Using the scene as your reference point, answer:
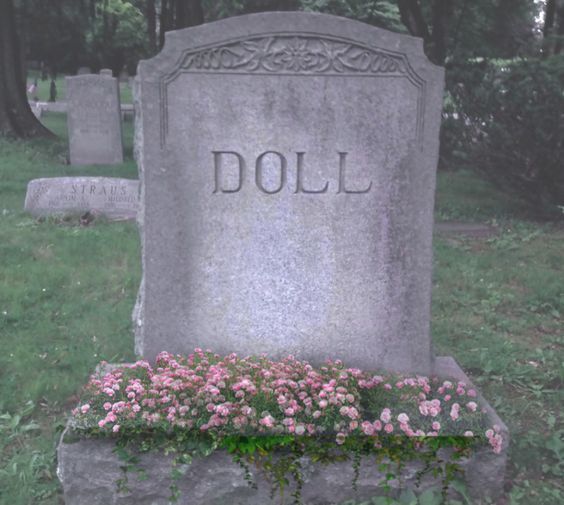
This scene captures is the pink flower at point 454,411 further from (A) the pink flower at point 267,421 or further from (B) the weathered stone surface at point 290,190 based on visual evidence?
(A) the pink flower at point 267,421

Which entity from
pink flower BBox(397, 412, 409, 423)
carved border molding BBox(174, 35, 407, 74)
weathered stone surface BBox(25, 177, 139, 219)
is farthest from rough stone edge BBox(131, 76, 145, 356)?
weathered stone surface BBox(25, 177, 139, 219)

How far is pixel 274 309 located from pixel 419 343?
A: 2.52ft

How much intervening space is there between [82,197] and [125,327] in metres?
3.70

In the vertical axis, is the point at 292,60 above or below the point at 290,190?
above

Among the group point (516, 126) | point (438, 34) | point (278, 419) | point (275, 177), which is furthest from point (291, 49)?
point (438, 34)

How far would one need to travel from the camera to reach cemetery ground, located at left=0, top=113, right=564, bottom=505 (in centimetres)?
383

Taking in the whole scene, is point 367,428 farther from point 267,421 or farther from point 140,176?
point 140,176

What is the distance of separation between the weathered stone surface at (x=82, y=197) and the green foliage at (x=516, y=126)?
4.31 m

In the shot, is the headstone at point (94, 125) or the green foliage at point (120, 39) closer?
the headstone at point (94, 125)

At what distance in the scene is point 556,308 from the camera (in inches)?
245

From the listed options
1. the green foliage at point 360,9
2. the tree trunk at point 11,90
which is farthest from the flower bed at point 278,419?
the green foliage at point 360,9

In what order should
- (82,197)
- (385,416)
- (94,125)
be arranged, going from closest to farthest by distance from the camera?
(385,416), (82,197), (94,125)

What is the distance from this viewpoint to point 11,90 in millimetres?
15758

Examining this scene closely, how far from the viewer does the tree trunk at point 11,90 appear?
15.5 metres
